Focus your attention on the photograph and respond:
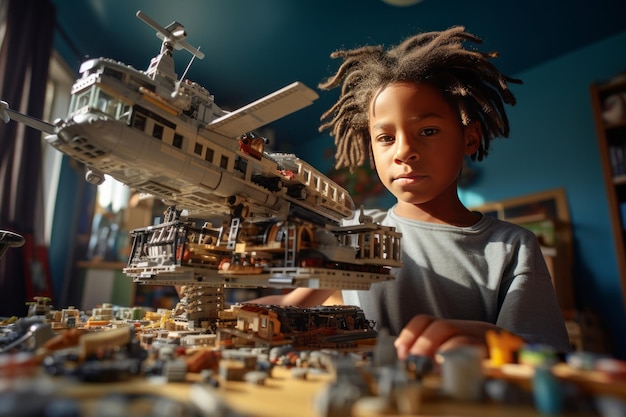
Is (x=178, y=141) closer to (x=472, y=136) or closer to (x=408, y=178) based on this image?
(x=408, y=178)

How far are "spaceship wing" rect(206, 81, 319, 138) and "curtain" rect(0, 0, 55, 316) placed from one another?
345 centimetres

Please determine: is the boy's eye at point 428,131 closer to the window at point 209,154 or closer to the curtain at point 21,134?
the window at point 209,154

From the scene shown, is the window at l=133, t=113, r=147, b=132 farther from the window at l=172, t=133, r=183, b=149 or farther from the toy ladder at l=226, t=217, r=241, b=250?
the toy ladder at l=226, t=217, r=241, b=250

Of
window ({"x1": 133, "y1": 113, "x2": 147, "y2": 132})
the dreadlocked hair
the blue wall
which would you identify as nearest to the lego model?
window ({"x1": 133, "y1": 113, "x2": 147, "y2": 132})

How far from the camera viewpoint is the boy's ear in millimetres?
2324

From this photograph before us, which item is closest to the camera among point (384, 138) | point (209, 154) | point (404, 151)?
point (209, 154)

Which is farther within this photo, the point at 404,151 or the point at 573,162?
the point at 573,162

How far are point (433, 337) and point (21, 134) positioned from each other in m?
4.90

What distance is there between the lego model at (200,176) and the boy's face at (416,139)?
0.42 m

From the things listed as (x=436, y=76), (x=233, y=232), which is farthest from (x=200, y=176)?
(x=436, y=76)

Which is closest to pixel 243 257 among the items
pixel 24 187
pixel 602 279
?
pixel 24 187

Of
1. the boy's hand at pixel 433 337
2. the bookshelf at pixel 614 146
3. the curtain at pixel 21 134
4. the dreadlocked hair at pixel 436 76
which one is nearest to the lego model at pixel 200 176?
the boy's hand at pixel 433 337

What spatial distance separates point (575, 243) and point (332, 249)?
4665mm

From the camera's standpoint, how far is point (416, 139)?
2082mm
